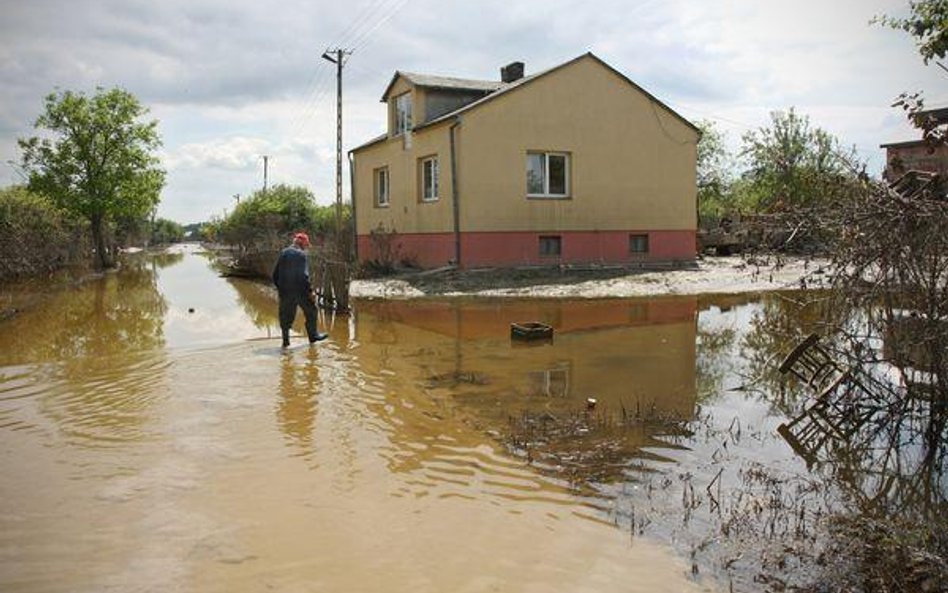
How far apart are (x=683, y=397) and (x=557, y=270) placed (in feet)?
45.7

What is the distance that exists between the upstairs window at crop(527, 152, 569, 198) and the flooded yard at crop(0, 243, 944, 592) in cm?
1194

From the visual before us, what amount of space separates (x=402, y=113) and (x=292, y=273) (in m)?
15.0

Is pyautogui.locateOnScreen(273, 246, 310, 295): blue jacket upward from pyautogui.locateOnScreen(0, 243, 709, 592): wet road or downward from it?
upward

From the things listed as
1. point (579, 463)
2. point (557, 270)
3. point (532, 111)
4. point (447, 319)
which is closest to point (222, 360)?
point (447, 319)

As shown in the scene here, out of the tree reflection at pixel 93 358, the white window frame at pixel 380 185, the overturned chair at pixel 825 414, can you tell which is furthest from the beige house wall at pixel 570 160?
the overturned chair at pixel 825 414

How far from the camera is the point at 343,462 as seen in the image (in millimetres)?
5867

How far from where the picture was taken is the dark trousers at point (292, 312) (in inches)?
447

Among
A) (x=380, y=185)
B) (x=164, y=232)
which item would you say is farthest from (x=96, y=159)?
(x=164, y=232)

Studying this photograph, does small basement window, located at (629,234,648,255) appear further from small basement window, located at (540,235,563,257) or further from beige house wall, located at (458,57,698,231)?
small basement window, located at (540,235,563,257)

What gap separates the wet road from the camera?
13.4 feet

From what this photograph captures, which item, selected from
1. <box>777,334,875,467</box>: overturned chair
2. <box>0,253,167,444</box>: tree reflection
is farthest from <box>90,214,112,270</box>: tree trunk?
<box>777,334,875,467</box>: overturned chair

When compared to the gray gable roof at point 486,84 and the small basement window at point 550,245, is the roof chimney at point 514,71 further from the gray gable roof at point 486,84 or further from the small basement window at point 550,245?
the small basement window at point 550,245

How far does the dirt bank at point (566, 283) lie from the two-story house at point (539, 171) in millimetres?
1281

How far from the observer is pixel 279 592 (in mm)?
3799
